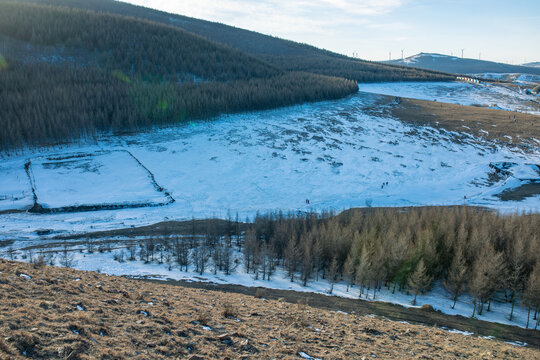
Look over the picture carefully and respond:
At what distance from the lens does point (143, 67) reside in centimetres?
9931

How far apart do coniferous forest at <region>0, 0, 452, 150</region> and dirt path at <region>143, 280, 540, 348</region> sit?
5231 cm

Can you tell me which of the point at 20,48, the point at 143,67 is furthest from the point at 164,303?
the point at 20,48

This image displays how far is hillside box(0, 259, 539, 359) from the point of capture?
1090 cm

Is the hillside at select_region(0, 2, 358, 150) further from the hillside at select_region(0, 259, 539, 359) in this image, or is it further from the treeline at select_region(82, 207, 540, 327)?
the hillside at select_region(0, 259, 539, 359)

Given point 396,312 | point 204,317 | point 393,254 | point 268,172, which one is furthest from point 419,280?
point 268,172

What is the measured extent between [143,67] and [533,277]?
99.0 m

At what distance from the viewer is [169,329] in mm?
13516

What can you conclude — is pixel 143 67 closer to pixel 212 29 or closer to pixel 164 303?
pixel 164 303

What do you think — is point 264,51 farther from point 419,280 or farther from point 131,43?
point 419,280

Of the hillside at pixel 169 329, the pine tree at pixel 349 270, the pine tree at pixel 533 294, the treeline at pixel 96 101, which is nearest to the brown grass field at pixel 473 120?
the treeline at pixel 96 101

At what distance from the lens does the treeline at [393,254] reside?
3127 cm

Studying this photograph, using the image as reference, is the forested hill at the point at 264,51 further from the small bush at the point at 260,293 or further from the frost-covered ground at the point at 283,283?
the small bush at the point at 260,293

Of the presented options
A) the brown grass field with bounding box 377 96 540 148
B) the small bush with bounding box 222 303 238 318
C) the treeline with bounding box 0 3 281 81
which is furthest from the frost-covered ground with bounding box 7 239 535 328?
the treeline with bounding box 0 3 281 81

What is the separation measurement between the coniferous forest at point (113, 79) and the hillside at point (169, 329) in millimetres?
55647
